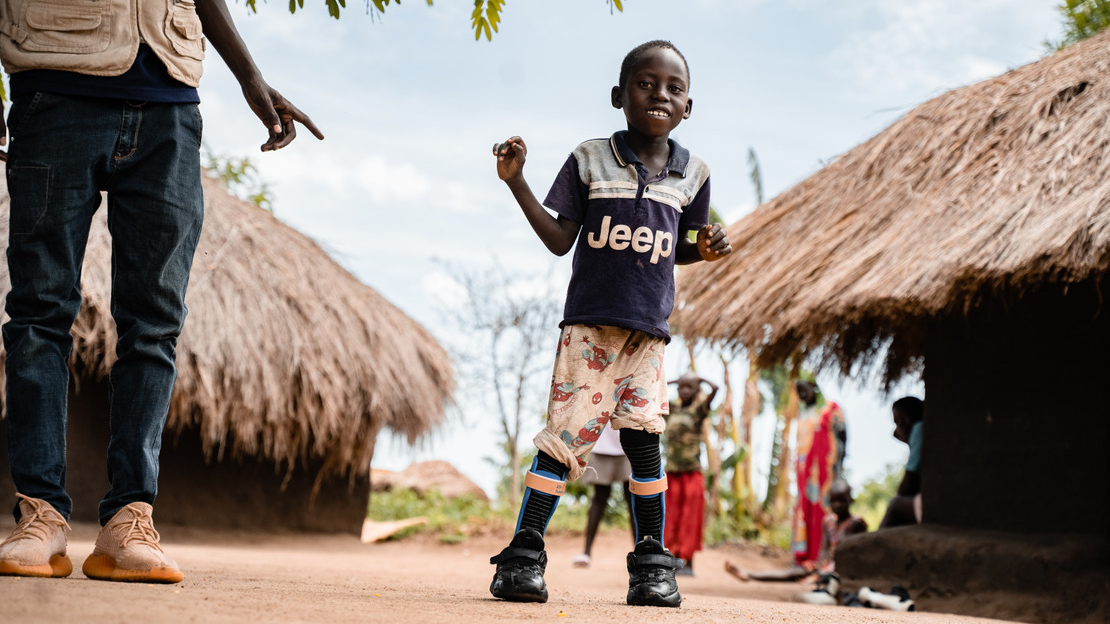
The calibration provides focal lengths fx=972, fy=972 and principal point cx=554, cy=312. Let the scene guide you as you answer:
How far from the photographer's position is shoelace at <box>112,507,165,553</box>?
2203mm

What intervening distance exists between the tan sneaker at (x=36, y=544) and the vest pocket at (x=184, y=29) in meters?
1.12

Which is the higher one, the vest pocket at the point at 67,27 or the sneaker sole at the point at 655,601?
the vest pocket at the point at 67,27

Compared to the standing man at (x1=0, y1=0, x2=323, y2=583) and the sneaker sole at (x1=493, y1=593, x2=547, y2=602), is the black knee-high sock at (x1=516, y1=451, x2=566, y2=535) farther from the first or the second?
the standing man at (x1=0, y1=0, x2=323, y2=583)

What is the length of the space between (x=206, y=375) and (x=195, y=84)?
520 cm

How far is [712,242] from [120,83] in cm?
161

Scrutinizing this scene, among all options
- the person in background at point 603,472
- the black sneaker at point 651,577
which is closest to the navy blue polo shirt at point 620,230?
the black sneaker at point 651,577

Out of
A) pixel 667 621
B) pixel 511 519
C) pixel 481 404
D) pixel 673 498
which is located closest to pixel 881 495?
pixel 481 404

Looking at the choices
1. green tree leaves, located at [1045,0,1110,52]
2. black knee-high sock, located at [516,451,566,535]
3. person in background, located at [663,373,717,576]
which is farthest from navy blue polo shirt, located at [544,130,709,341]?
green tree leaves, located at [1045,0,1110,52]

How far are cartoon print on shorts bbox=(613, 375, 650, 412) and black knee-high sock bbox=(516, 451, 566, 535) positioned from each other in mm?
246

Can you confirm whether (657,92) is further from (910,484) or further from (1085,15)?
(1085,15)

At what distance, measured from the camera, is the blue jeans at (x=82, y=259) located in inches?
87.8

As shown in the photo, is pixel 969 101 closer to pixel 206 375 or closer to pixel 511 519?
pixel 206 375

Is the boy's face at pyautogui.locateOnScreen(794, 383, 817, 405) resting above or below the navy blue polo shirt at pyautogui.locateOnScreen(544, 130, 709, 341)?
above

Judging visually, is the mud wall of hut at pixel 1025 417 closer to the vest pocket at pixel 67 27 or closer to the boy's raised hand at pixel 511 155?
the boy's raised hand at pixel 511 155
